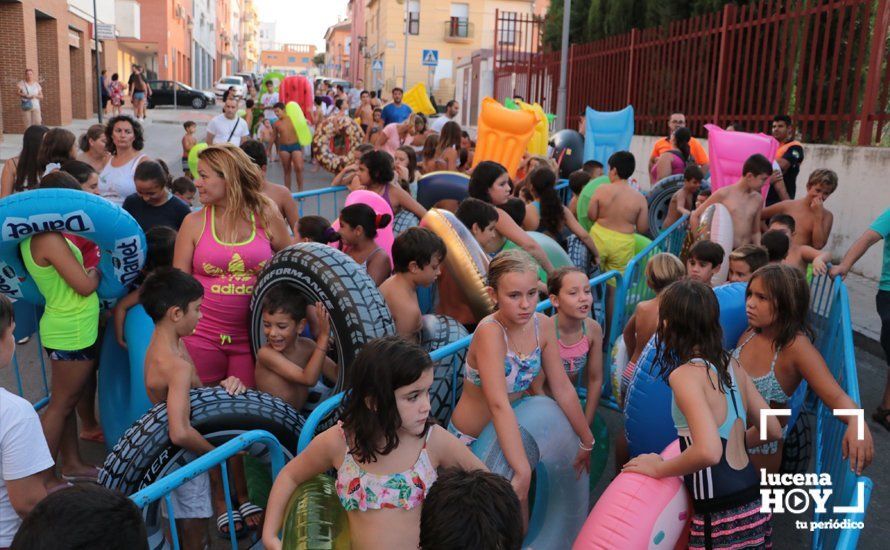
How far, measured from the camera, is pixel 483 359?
3.23 metres

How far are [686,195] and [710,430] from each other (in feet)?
19.9

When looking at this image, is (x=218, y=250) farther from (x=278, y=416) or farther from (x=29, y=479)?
(x=29, y=479)

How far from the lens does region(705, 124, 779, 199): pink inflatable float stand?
7719mm

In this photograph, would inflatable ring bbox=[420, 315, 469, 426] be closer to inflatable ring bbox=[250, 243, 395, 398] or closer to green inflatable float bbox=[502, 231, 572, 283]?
inflatable ring bbox=[250, 243, 395, 398]

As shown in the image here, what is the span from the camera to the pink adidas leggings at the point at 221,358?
13.8ft

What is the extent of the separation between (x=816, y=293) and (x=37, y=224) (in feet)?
18.0

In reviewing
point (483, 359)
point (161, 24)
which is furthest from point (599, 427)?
point (161, 24)

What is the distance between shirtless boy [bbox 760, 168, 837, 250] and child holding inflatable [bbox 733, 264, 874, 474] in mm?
3168

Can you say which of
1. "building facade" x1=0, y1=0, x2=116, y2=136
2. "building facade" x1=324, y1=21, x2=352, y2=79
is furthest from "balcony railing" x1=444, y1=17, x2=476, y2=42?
"building facade" x1=324, y1=21, x2=352, y2=79

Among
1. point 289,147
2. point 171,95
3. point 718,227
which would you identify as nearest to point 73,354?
point 718,227

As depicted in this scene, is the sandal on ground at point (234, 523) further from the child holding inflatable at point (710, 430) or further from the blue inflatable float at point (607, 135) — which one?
the blue inflatable float at point (607, 135)

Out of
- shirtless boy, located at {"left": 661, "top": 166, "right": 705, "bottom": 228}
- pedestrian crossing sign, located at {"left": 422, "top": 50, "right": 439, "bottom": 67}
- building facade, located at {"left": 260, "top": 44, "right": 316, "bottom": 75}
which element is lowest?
shirtless boy, located at {"left": 661, "top": 166, "right": 705, "bottom": 228}

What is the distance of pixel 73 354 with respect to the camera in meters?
4.20

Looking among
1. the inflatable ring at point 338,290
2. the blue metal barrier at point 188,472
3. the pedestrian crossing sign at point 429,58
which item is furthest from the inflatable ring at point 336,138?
the pedestrian crossing sign at point 429,58
